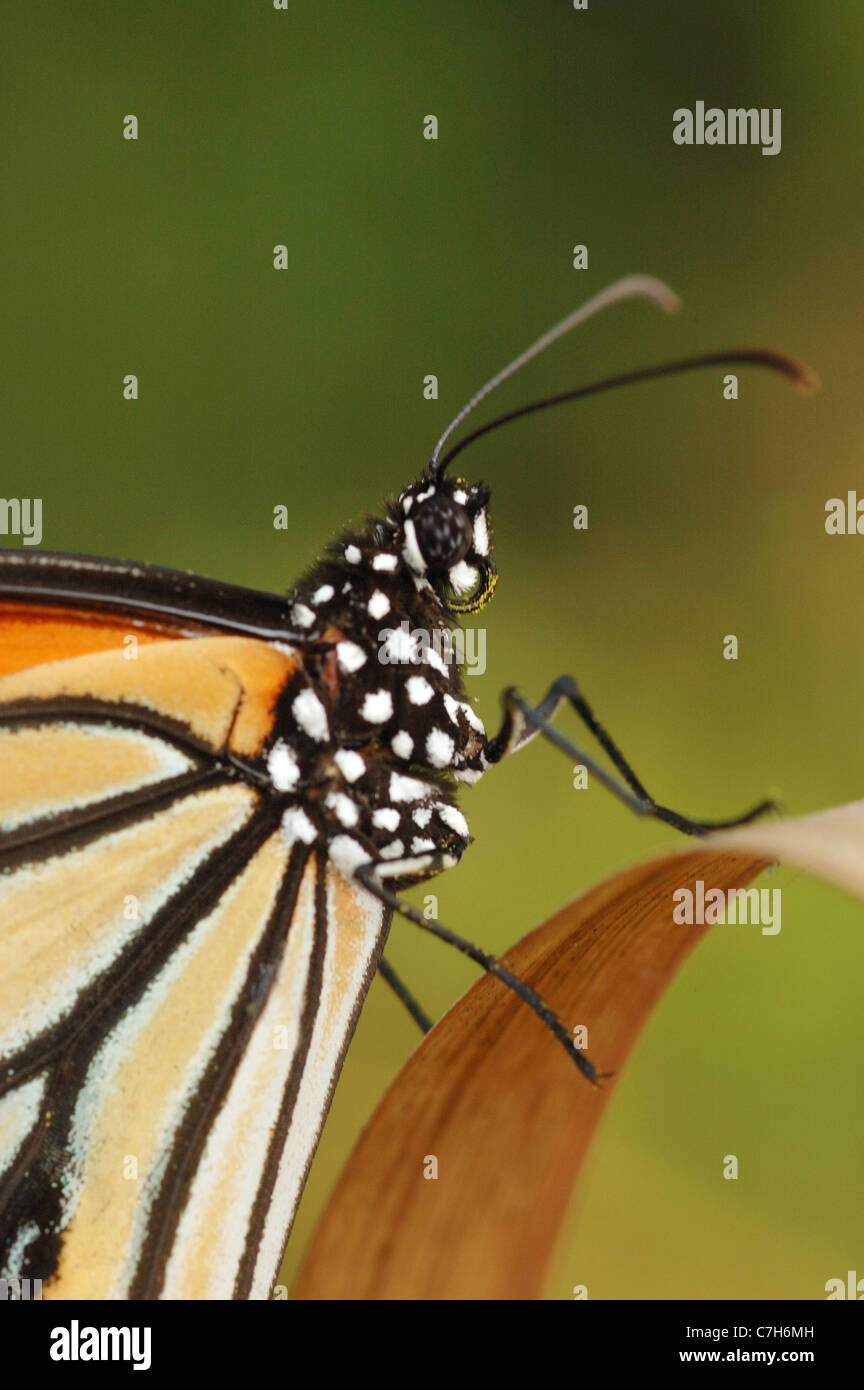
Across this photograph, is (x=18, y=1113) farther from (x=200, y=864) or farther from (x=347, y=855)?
(x=347, y=855)

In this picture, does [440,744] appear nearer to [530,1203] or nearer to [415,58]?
[530,1203]

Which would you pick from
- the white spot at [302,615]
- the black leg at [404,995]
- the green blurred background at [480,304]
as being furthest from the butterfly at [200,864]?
the green blurred background at [480,304]

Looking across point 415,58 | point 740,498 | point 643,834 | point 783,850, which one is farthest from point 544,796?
point 783,850

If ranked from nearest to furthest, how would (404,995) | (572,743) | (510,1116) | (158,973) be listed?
(510,1116)
(572,743)
(158,973)
(404,995)

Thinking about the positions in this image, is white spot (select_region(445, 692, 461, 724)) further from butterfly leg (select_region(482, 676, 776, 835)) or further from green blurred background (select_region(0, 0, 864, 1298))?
green blurred background (select_region(0, 0, 864, 1298))

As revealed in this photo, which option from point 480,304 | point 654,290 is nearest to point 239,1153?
point 654,290

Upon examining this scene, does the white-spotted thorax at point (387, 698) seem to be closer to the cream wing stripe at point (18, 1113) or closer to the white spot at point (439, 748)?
the white spot at point (439, 748)
